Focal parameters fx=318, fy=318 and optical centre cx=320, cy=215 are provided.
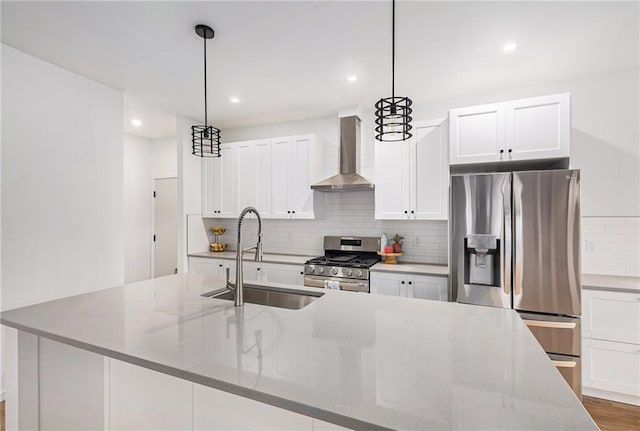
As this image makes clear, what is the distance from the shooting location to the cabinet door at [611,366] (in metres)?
2.43

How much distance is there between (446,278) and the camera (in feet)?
9.91

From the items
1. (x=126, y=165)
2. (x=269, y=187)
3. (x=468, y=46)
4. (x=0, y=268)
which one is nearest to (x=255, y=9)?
(x=468, y=46)

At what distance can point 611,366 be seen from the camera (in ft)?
8.14

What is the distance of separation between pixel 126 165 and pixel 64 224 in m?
2.72

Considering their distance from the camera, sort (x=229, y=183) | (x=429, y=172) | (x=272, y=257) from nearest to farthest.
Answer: (x=429, y=172) → (x=272, y=257) → (x=229, y=183)

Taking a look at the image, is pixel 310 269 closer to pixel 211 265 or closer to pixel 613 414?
pixel 211 265

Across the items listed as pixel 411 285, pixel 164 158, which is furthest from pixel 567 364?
pixel 164 158

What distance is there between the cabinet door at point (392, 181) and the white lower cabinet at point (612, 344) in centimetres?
173

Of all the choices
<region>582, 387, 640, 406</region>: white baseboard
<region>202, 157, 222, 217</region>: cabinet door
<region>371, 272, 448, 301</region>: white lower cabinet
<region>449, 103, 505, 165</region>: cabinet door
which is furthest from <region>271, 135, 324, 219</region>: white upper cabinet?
<region>582, 387, 640, 406</region>: white baseboard

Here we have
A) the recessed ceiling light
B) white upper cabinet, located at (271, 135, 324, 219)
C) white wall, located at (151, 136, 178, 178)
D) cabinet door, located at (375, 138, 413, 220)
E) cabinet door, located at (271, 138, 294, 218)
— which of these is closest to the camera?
the recessed ceiling light

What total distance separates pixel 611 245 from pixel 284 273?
3256 mm

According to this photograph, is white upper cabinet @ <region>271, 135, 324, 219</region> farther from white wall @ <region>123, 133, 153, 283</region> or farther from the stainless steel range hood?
white wall @ <region>123, 133, 153, 283</region>

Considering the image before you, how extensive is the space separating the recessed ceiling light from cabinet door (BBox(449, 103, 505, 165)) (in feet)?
1.57

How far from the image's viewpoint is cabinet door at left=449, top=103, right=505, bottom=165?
9.41ft
